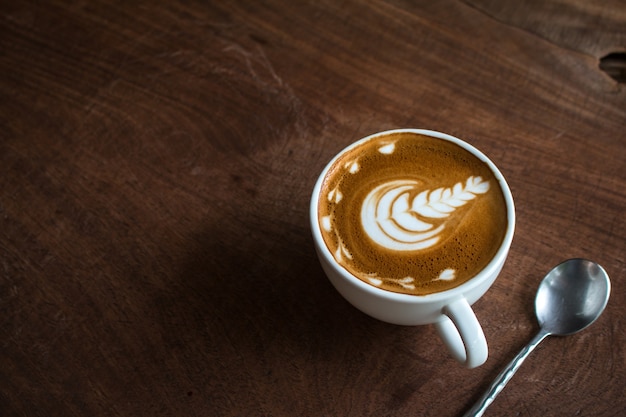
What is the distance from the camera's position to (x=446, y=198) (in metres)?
0.87

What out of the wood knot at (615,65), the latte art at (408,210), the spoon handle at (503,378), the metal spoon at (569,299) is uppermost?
the latte art at (408,210)

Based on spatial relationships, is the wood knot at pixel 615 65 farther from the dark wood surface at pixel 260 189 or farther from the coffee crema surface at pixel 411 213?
the coffee crema surface at pixel 411 213

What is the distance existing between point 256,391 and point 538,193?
1.73 ft

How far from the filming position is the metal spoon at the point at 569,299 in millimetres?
862

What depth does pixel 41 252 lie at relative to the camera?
0.97 m

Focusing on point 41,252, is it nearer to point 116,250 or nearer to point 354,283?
point 116,250

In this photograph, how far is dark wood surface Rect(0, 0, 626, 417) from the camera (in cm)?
84

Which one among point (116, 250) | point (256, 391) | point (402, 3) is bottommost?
point (256, 391)

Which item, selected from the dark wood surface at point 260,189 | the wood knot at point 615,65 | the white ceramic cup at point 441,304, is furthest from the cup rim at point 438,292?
the wood knot at point 615,65

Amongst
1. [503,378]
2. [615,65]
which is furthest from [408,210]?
[615,65]

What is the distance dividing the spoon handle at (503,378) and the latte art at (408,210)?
0.19m

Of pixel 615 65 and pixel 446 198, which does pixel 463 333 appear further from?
pixel 615 65

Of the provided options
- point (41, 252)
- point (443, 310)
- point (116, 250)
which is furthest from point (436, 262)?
point (41, 252)

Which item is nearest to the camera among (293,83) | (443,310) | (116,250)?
(443,310)
